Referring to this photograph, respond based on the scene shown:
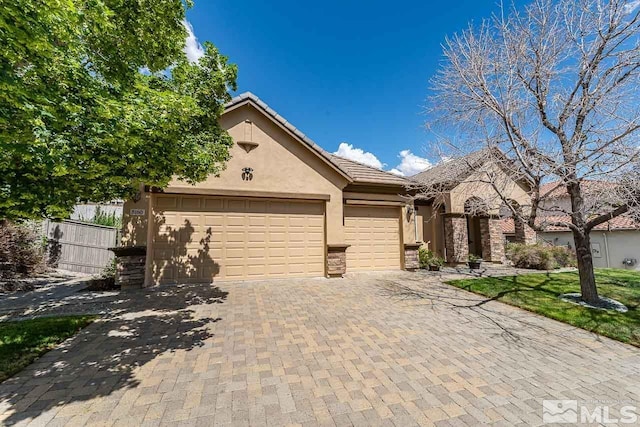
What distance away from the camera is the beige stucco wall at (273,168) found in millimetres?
9469

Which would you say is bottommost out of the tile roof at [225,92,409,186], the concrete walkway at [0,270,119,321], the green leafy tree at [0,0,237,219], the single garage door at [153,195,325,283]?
the concrete walkway at [0,270,119,321]

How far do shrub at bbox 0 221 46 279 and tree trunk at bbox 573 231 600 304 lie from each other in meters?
17.1

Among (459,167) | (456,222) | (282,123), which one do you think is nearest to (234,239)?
(282,123)

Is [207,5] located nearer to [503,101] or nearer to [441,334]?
[503,101]

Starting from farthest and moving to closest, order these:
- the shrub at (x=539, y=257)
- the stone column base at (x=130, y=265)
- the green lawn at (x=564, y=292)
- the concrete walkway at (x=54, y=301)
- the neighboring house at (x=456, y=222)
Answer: the shrub at (x=539, y=257)
the neighboring house at (x=456, y=222)
the stone column base at (x=130, y=265)
the concrete walkway at (x=54, y=301)
the green lawn at (x=564, y=292)

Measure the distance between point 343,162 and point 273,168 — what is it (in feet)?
14.1

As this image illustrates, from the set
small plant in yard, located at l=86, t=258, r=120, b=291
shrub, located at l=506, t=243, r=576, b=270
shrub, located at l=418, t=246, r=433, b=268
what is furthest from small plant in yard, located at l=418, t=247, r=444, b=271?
small plant in yard, located at l=86, t=258, r=120, b=291

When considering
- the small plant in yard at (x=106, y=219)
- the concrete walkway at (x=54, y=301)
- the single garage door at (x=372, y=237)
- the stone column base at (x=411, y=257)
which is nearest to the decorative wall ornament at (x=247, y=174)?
the single garage door at (x=372, y=237)

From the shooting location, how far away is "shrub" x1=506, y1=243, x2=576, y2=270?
1246 centimetres

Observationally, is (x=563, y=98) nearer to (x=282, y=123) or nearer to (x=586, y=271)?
(x=586, y=271)

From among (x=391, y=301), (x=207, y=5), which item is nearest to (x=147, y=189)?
(x=207, y=5)

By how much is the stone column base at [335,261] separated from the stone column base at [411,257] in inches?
129

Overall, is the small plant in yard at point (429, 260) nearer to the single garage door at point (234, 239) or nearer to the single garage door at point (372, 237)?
the single garage door at point (372, 237)

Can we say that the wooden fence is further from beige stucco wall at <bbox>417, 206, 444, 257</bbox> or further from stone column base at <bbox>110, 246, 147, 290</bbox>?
beige stucco wall at <bbox>417, 206, 444, 257</bbox>
